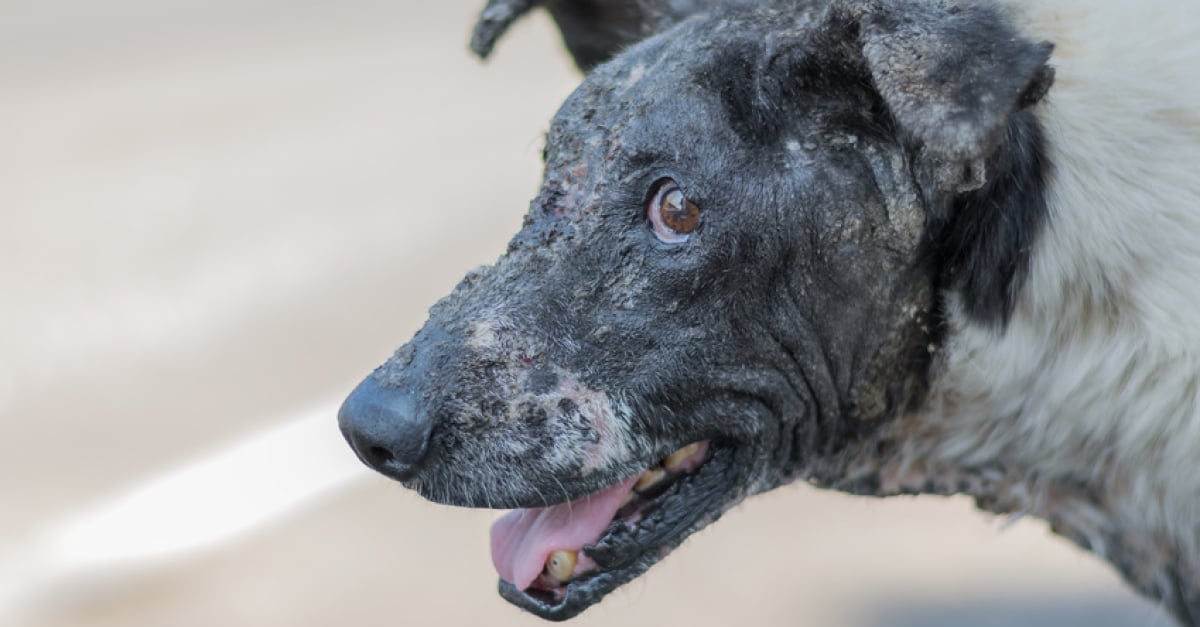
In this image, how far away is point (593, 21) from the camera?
3.06 metres

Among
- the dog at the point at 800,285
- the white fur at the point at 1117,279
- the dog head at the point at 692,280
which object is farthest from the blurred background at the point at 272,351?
the dog head at the point at 692,280

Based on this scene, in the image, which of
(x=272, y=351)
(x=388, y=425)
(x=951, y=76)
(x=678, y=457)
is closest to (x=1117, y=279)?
(x=951, y=76)

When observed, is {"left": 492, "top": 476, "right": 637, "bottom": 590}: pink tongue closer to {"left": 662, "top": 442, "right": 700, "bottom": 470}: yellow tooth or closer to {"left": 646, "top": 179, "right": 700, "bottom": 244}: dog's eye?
{"left": 662, "top": 442, "right": 700, "bottom": 470}: yellow tooth

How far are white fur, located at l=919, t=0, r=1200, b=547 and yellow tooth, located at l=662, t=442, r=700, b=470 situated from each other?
48 centimetres

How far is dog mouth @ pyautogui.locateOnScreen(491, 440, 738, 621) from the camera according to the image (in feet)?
7.93

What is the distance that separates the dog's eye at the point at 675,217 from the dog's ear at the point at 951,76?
0.37 metres

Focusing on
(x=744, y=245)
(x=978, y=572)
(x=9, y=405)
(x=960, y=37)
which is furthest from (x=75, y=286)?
(x=960, y=37)

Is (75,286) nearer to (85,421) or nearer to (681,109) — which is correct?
(85,421)

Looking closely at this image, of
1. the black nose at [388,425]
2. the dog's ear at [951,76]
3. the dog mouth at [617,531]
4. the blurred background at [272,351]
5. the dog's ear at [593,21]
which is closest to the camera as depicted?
the dog's ear at [951,76]

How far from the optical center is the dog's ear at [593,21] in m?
2.85

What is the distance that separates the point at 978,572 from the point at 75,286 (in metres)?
3.73

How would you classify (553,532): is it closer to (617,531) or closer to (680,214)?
(617,531)

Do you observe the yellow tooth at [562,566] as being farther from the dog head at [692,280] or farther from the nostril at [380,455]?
the nostril at [380,455]

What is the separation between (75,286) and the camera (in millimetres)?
5668
